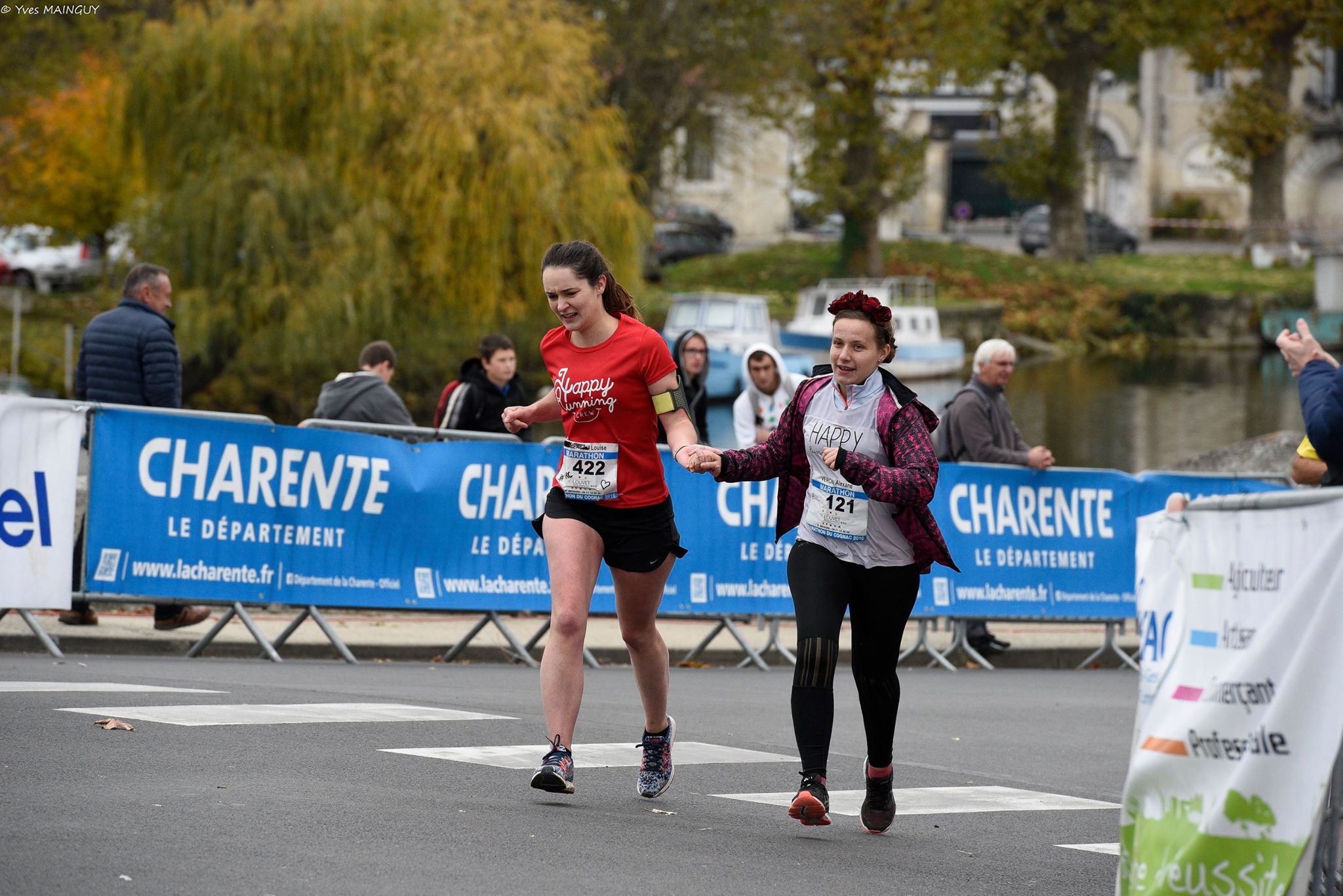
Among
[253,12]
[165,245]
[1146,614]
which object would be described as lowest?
[1146,614]

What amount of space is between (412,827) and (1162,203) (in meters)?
79.8

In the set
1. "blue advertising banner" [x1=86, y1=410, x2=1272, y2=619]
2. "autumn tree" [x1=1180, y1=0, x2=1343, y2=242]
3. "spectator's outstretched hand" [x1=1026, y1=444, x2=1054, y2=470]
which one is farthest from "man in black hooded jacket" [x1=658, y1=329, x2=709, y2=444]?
"autumn tree" [x1=1180, y1=0, x2=1343, y2=242]

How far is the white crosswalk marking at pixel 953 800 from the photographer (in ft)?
23.7

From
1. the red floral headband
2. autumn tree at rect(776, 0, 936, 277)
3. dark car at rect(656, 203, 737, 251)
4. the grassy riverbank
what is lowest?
→ the red floral headband

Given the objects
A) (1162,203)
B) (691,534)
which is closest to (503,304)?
(691,534)

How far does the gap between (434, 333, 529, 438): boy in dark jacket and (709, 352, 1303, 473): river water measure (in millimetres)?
19788

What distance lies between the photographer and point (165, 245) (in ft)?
105

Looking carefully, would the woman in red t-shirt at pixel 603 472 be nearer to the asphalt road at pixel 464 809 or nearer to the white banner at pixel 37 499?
the asphalt road at pixel 464 809

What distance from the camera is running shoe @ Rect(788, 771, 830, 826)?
636 centimetres

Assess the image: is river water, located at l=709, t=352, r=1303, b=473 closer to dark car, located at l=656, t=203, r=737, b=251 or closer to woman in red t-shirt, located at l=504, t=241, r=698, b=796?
dark car, located at l=656, t=203, r=737, b=251

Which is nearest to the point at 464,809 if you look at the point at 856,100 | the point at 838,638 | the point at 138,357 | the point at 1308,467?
the point at 838,638

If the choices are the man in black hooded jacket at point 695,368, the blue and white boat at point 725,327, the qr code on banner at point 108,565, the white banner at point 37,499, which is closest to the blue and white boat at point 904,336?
the blue and white boat at point 725,327

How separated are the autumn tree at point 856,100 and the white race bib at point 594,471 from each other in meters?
48.9

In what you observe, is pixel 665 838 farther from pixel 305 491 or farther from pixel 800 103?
pixel 800 103
